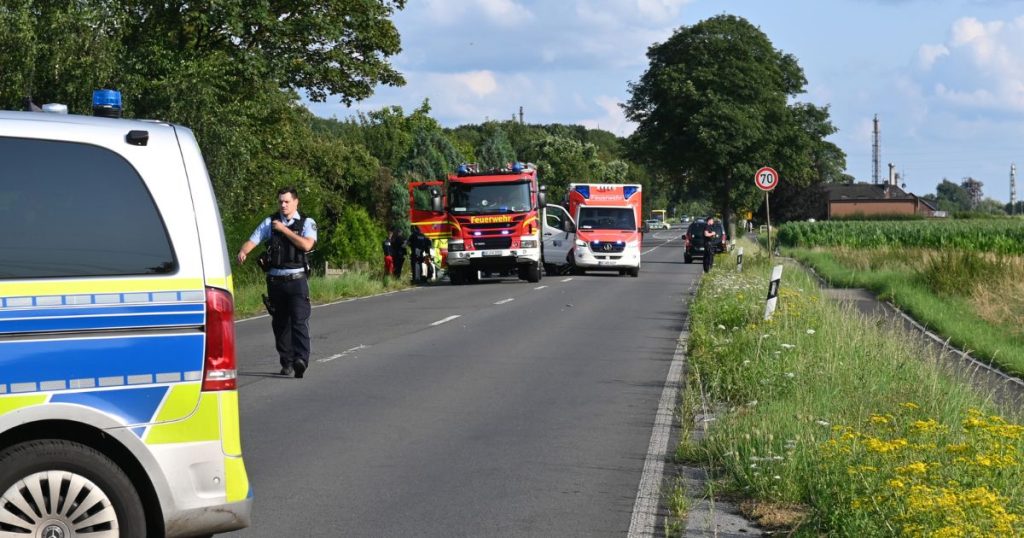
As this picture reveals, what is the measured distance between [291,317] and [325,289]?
50.0 ft

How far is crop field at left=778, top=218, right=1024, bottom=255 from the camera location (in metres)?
46.2

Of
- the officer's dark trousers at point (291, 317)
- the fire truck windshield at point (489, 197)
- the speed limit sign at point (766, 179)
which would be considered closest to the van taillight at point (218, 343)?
the officer's dark trousers at point (291, 317)

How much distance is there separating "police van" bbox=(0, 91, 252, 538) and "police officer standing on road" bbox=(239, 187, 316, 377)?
21.1 feet

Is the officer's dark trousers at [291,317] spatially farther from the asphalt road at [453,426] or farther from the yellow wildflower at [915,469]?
the yellow wildflower at [915,469]

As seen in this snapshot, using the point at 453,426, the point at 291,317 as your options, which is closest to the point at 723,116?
the point at 291,317

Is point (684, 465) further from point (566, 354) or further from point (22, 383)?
point (566, 354)

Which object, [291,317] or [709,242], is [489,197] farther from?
[291,317]

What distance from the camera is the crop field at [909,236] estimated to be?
46188 mm

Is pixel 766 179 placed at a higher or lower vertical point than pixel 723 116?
lower

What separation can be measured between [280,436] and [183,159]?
4567mm

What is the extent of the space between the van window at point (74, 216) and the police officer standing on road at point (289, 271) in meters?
6.44

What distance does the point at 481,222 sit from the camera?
33719mm

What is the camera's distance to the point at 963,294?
26.1m

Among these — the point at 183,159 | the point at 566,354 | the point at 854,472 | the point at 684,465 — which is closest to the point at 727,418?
the point at 684,465
